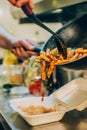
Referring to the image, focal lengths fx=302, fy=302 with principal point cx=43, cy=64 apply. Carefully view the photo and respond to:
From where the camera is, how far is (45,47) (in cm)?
121

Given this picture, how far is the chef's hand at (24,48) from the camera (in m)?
1.39

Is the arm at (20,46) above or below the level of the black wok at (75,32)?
below

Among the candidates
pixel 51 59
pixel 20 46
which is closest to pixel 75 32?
pixel 20 46

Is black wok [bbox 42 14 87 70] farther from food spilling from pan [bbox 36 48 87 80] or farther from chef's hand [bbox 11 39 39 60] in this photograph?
food spilling from pan [bbox 36 48 87 80]

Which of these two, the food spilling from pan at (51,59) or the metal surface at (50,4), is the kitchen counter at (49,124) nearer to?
the food spilling from pan at (51,59)

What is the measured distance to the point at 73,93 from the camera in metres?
1.17

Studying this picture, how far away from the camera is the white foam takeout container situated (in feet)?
3.24

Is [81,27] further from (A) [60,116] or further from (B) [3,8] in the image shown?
(B) [3,8]

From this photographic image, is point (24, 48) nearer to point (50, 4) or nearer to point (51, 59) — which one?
point (50, 4)

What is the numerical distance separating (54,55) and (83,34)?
386 millimetres

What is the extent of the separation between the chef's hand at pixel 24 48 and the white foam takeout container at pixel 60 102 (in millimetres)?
265

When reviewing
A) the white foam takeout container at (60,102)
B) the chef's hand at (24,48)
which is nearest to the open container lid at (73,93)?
the white foam takeout container at (60,102)

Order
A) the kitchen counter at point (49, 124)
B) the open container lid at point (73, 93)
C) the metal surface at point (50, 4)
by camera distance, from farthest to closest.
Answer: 1. the metal surface at point (50, 4)
2. the open container lid at point (73, 93)
3. the kitchen counter at point (49, 124)

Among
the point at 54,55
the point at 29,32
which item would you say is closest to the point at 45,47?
the point at 54,55
